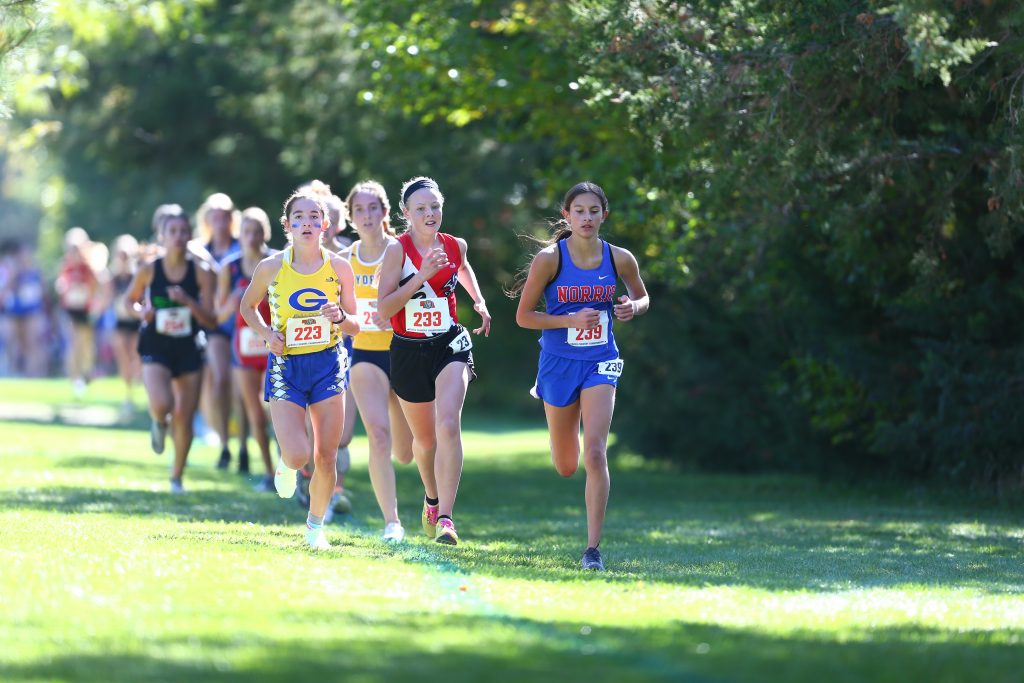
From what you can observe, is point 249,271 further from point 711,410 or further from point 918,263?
point 711,410

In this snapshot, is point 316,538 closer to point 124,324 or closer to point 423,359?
point 423,359

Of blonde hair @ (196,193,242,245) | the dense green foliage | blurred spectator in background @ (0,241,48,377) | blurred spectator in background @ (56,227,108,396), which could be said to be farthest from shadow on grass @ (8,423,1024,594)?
blurred spectator in background @ (0,241,48,377)

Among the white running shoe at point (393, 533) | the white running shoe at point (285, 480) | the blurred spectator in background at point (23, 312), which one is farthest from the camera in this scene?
the blurred spectator in background at point (23, 312)

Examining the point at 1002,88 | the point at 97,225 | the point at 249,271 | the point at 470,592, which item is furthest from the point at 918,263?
the point at 97,225

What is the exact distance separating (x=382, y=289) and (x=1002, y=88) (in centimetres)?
469

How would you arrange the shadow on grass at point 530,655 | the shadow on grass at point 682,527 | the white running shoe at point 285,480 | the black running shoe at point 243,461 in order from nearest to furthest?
the shadow on grass at point 530,655 < the shadow on grass at point 682,527 < the white running shoe at point 285,480 < the black running shoe at point 243,461

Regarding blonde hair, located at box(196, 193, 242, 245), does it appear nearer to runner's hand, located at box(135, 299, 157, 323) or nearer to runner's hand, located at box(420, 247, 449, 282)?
runner's hand, located at box(135, 299, 157, 323)

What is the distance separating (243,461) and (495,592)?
8900mm

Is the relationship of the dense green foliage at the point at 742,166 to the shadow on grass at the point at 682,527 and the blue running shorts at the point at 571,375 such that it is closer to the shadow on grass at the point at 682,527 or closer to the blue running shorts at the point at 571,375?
the shadow on grass at the point at 682,527

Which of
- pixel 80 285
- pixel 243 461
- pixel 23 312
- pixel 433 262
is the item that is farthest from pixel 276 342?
pixel 23 312

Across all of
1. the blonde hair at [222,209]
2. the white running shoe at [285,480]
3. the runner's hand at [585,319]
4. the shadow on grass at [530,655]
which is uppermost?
the blonde hair at [222,209]

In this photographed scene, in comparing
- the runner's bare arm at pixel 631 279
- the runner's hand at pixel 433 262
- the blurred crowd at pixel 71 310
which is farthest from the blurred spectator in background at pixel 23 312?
the runner's bare arm at pixel 631 279

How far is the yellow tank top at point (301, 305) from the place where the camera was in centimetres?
1019

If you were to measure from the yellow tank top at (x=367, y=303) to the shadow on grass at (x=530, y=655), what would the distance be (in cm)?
405
